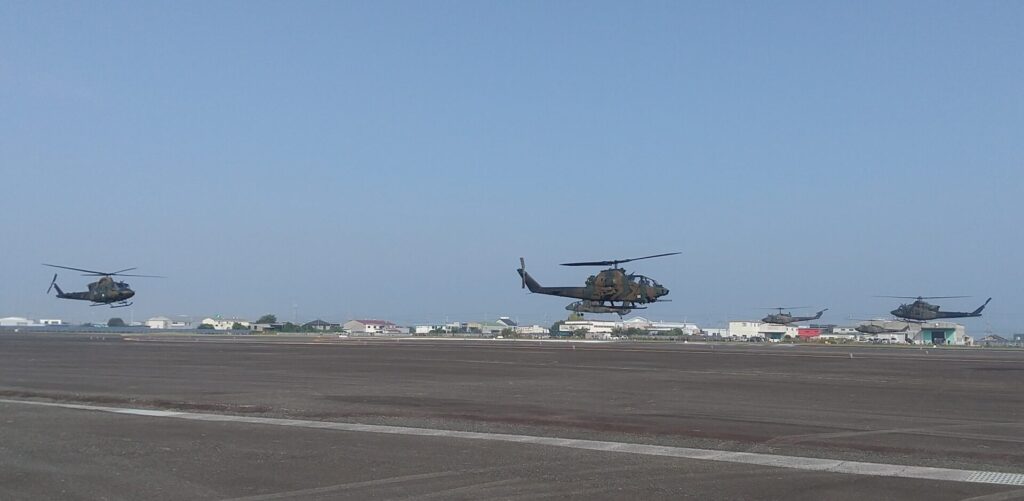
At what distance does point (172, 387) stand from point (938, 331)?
102 m

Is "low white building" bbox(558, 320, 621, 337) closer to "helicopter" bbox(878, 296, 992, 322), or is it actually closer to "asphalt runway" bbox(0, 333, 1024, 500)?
"helicopter" bbox(878, 296, 992, 322)

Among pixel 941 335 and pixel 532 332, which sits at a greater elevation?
pixel 532 332

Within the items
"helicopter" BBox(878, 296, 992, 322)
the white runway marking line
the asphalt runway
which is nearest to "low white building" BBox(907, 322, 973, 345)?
"helicopter" BBox(878, 296, 992, 322)

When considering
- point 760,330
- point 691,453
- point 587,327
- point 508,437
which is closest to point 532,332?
point 587,327

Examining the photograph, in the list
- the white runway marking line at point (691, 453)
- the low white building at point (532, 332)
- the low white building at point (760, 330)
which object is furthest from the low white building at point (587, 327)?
the white runway marking line at point (691, 453)

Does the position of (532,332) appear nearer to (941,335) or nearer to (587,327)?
(587,327)

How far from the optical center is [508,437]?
616 inches

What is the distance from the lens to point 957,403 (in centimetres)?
2211

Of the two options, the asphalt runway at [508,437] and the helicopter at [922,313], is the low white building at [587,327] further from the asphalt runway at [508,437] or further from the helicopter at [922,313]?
the asphalt runway at [508,437]

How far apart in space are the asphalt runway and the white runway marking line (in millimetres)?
47

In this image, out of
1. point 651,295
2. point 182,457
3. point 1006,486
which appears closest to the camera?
point 1006,486

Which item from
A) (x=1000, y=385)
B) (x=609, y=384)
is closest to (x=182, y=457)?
(x=609, y=384)

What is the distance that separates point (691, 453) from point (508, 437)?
336cm

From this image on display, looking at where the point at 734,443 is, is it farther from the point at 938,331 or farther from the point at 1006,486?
the point at 938,331
